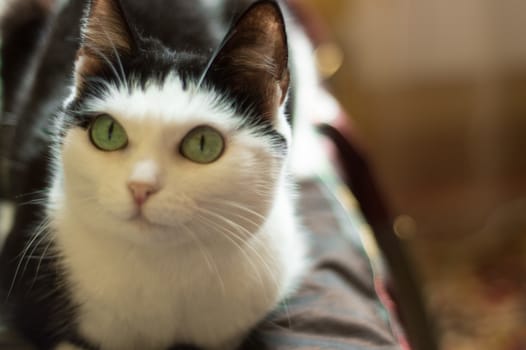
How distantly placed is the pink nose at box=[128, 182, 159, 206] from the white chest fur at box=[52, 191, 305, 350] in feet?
0.28

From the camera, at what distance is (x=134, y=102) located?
24.6 inches

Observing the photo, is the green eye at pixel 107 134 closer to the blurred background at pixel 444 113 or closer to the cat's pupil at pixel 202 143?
the cat's pupil at pixel 202 143

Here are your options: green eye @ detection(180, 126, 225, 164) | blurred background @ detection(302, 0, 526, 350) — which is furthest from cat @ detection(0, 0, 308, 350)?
blurred background @ detection(302, 0, 526, 350)

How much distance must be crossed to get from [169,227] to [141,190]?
50 mm

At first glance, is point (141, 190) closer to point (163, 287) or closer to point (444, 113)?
point (163, 287)

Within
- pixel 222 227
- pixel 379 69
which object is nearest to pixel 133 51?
pixel 222 227

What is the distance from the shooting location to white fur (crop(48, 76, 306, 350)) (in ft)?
1.99

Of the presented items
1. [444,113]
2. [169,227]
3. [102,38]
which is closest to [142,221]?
[169,227]

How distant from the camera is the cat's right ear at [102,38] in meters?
0.63

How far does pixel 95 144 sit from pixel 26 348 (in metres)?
0.29

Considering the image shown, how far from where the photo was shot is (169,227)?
0.62m

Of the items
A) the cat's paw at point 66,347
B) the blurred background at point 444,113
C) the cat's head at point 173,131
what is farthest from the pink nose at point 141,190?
the blurred background at point 444,113

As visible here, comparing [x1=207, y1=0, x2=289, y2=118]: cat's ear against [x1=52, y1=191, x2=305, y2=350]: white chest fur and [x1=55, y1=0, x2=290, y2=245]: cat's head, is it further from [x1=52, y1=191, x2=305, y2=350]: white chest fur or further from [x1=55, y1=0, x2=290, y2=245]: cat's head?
[x1=52, y1=191, x2=305, y2=350]: white chest fur

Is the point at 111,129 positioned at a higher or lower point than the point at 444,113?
lower
